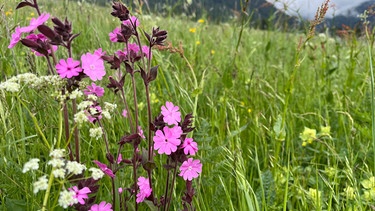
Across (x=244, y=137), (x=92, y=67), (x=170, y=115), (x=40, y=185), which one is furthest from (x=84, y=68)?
(x=244, y=137)

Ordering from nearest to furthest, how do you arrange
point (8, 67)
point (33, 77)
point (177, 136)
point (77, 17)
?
point (33, 77) < point (177, 136) < point (8, 67) < point (77, 17)

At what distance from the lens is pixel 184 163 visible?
105cm

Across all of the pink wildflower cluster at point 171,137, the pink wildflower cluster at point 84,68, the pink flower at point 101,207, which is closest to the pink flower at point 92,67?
the pink wildflower cluster at point 84,68

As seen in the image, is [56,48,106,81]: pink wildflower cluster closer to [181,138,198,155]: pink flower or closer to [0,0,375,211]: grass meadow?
[0,0,375,211]: grass meadow

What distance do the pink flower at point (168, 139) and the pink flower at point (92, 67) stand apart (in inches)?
7.4

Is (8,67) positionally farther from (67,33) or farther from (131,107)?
(67,33)

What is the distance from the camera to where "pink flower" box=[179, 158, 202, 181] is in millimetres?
→ 1053

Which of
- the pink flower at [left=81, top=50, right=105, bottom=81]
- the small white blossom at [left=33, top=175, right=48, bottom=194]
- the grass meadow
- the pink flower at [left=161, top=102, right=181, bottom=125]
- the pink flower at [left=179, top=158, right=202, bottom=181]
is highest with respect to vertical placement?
the pink flower at [left=81, top=50, right=105, bottom=81]

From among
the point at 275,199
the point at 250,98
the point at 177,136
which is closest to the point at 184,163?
the point at 177,136

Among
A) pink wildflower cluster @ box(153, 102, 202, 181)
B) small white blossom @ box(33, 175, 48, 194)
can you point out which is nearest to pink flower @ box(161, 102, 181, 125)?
pink wildflower cluster @ box(153, 102, 202, 181)

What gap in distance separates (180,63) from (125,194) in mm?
1865

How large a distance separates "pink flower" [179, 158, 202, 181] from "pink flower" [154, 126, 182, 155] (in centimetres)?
9

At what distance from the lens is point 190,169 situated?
1.06 meters

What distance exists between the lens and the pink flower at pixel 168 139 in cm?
97
